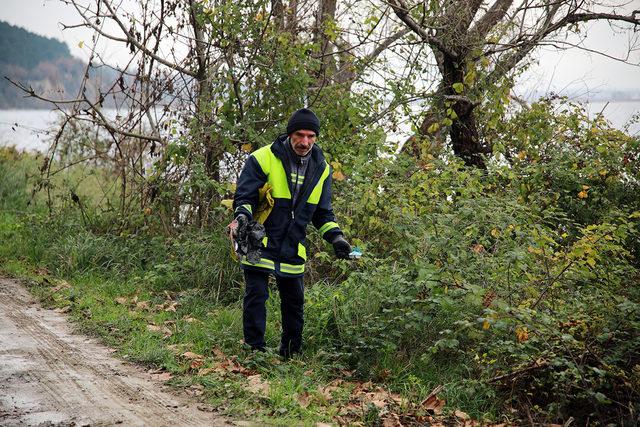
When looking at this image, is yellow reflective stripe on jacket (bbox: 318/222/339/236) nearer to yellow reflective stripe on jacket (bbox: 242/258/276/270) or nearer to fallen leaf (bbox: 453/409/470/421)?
yellow reflective stripe on jacket (bbox: 242/258/276/270)

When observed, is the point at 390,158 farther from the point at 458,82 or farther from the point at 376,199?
the point at 458,82

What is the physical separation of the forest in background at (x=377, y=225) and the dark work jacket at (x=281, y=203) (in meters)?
0.86

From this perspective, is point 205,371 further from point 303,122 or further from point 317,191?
point 303,122

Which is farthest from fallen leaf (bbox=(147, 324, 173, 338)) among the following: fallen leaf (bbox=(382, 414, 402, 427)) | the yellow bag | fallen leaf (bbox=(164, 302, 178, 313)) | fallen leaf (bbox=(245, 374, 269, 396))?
fallen leaf (bbox=(382, 414, 402, 427))

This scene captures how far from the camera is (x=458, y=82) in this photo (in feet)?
36.1

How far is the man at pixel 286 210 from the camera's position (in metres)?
5.98

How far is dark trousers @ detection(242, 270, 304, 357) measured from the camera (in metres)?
6.12

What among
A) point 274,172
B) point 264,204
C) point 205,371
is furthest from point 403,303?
point 205,371

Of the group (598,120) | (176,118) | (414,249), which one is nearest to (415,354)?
(414,249)

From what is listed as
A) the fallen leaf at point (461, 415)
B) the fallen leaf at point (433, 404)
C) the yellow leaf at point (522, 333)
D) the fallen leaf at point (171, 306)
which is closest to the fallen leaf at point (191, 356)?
the fallen leaf at point (171, 306)

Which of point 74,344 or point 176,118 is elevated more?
point 176,118

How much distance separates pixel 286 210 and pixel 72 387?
2236mm

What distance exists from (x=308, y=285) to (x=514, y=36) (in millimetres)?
5671

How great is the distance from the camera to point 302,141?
5.99 metres
